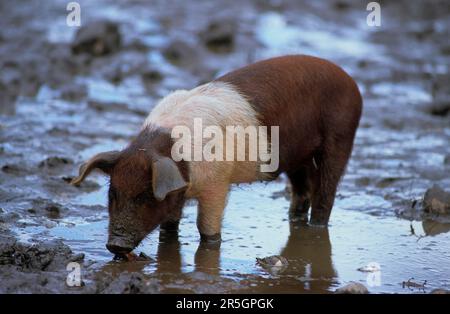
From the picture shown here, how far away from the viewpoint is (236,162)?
22.5ft

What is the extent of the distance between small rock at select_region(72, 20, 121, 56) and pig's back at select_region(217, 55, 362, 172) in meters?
6.36

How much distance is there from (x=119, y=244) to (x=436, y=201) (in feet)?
10.4

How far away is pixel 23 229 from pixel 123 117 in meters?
4.04

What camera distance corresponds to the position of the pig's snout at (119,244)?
619 centimetres

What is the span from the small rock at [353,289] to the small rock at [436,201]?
2259 millimetres

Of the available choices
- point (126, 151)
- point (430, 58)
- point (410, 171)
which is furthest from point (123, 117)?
point (430, 58)

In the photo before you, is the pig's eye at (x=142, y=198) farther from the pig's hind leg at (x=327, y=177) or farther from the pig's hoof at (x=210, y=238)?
the pig's hind leg at (x=327, y=177)

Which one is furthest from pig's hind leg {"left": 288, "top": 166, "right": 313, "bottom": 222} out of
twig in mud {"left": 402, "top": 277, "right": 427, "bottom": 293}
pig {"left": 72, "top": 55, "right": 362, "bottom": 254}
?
twig in mud {"left": 402, "top": 277, "right": 427, "bottom": 293}

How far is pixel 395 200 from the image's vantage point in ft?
27.6

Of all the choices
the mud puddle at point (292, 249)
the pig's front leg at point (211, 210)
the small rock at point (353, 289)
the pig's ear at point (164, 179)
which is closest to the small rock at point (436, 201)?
the mud puddle at point (292, 249)

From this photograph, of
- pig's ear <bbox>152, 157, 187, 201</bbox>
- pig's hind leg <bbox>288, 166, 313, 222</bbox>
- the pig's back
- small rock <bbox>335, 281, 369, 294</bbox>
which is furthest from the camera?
pig's hind leg <bbox>288, 166, 313, 222</bbox>

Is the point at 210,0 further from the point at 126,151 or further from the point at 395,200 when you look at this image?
the point at 126,151

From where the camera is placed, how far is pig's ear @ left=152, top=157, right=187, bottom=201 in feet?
19.9

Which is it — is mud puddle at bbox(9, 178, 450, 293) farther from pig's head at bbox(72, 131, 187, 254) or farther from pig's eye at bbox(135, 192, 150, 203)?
pig's eye at bbox(135, 192, 150, 203)
